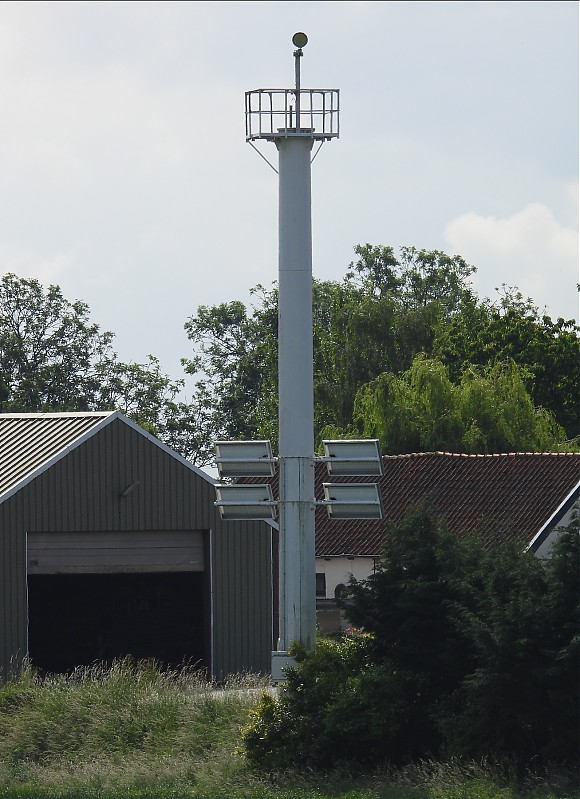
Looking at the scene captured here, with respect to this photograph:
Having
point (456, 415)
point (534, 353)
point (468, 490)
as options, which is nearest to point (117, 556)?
point (468, 490)

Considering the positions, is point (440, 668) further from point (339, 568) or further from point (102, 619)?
point (339, 568)

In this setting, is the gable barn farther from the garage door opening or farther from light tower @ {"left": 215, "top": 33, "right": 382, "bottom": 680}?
light tower @ {"left": 215, "top": 33, "right": 382, "bottom": 680}

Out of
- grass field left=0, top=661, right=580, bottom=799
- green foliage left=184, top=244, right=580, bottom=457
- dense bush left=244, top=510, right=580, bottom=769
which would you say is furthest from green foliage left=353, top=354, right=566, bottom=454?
dense bush left=244, top=510, right=580, bottom=769

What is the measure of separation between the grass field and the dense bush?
0.39 metres

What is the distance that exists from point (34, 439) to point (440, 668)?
48.1 ft

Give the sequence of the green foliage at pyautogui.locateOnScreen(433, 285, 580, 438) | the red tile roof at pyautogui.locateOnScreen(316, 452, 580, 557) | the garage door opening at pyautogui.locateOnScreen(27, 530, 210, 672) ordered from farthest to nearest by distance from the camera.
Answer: the green foliage at pyautogui.locateOnScreen(433, 285, 580, 438)
the red tile roof at pyautogui.locateOnScreen(316, 452, 580, 557)
the garage door opening at pyautogui.locateOnScreen(27, 530, 210, 672)

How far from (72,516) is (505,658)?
14275 mm

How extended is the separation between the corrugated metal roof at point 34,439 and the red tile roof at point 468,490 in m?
14.3

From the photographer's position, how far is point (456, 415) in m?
52.6

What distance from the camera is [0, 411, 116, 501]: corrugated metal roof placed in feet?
95.7

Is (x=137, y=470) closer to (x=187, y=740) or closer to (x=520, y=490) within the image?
(x=187, y=740)

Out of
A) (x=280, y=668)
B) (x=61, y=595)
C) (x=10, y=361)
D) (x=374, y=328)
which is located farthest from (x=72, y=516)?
(x=10, y=361)

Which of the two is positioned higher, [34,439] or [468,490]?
[34,439]

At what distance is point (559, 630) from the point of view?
16.5 meters
